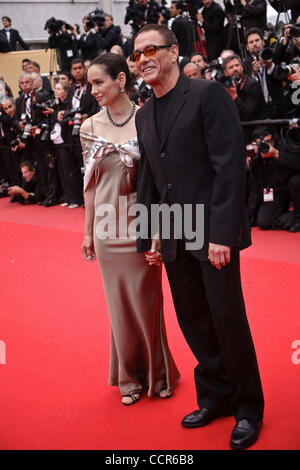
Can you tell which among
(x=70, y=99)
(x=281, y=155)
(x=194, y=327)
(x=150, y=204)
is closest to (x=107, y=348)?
(x=194, y=327)

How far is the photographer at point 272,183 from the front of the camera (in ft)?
16.7

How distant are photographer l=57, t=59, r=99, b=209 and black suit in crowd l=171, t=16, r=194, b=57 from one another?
1634 mm

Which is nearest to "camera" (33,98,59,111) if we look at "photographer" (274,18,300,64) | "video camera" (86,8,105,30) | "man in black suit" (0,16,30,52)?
"photographer" (274,18,300,64)

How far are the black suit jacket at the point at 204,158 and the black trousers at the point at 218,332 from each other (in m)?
0.10

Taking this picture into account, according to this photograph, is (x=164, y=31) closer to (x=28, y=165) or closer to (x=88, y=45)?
(x=28, y=165)

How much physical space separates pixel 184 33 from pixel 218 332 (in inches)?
254

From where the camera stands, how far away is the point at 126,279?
258 cm

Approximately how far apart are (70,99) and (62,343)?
14.6 ft

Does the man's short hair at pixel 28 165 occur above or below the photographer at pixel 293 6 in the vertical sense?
below

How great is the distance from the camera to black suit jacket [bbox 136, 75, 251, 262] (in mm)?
1958

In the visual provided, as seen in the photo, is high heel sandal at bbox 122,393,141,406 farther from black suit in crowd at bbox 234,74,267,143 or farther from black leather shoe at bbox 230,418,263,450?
black suit in crowd at bbox 234,74,267,143

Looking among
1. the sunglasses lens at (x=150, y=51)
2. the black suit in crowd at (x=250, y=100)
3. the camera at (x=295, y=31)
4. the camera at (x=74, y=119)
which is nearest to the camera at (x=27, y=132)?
the camera at (x=74, y=119)

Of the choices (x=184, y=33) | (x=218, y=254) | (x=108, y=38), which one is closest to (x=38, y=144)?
(x=184, y=33)

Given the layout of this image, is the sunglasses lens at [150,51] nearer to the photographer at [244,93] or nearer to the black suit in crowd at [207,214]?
the black suit in crowd at [207,214]
